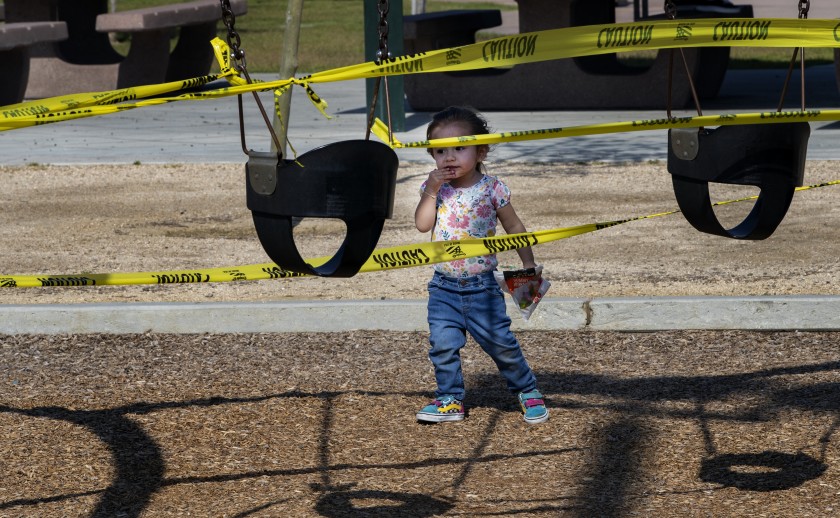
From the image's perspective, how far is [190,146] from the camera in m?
12.9

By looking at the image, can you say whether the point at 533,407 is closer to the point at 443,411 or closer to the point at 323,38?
the point at 443,411

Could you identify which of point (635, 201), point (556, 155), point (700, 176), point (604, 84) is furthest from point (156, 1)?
point (700, 176)

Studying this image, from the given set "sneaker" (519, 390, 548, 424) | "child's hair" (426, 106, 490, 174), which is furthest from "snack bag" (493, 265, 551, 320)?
"child's hair" (426, 106, 490, 174)

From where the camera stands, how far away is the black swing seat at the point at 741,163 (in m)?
4.02

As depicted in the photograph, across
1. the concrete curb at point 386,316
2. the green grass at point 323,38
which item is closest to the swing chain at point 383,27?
the concrete curb at point 386,316

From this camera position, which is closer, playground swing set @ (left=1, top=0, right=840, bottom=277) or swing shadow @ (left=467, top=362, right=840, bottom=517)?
playground swing set @ (left=1, top=0, right=840, bottom=277)

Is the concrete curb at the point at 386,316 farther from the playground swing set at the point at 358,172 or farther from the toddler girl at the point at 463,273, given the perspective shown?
the playground swing set at the point at 358,172

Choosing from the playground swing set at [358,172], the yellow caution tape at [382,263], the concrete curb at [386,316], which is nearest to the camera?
the playground swing set at [358,172]

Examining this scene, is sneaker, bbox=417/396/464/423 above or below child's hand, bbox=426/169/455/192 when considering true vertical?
below

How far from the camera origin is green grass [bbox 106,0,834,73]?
2065 centimetres

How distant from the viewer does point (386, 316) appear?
613cm

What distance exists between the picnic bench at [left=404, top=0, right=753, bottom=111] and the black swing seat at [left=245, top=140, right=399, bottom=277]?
11200 millimetres

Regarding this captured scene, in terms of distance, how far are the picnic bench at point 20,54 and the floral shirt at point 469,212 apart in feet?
37.8

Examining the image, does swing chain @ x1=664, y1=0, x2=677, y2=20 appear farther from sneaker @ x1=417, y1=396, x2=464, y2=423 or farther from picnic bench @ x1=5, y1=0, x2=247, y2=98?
picnic bench @ x1=5, y1=0, x2=247, y2=98
